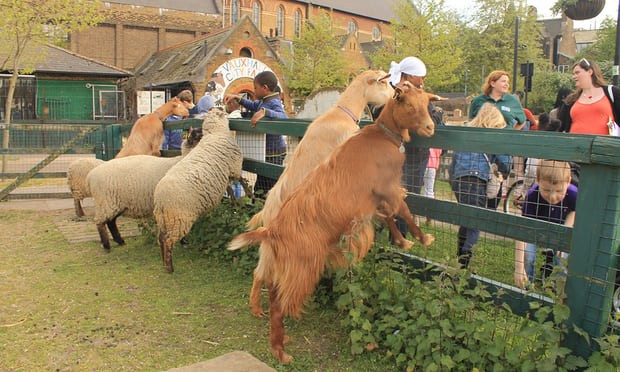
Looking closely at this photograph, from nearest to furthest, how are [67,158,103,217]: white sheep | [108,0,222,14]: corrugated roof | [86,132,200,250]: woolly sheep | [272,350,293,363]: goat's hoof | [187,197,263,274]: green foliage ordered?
[272,350,293,363]: goat's hoof → [187,197,263,274]: green foliage → [86,132,200,250]: woolly sheep → [67,158,103,217]: white sheep → [108,0,222,14]: corrugated roof

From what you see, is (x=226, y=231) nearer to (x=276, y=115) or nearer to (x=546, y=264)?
(x=276, y=115)

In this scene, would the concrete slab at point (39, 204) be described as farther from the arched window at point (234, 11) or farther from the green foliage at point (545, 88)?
the arched window at point (234, 11)

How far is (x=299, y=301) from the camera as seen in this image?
10.4 ft

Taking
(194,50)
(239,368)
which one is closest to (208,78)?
(194,50)

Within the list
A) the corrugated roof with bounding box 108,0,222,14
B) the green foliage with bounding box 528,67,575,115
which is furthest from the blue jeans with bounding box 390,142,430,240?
the corrugated roof with bounding box 108,0,222,14

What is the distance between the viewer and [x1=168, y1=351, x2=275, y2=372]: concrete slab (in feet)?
10.7

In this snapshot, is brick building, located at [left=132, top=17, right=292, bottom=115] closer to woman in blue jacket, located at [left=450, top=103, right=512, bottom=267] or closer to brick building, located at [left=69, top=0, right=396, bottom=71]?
brick building, located at [left=69, top=0, right=396, bottom=71]

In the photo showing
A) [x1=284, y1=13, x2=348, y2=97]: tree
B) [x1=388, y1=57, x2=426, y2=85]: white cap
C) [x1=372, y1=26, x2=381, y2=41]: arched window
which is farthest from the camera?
[x1=372, y1=26, x2=381, y2=41]: arched window

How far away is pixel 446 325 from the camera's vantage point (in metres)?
2.82

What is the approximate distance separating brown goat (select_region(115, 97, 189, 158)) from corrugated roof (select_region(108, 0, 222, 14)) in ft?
123

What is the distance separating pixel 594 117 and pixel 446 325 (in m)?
3.55

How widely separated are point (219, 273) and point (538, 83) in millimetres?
43593

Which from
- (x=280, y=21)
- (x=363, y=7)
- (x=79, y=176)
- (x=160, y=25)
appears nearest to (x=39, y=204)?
(x=79, y=176)

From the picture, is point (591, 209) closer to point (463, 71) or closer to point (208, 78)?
point (208, 78)
